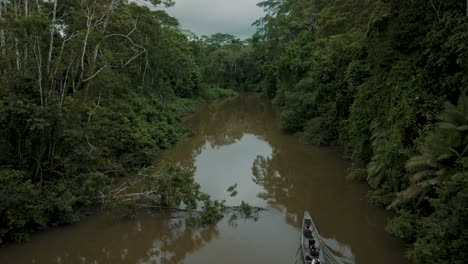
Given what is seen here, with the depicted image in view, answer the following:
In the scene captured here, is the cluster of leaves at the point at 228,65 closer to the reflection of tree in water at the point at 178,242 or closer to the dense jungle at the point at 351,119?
the dense jungle at the point at 351,119

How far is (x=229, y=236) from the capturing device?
10461 mm

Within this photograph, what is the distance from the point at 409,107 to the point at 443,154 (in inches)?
97.4

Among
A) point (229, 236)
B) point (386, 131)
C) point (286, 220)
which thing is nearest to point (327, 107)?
point (386, 131)

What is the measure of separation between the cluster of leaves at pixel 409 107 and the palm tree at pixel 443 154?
0.02m

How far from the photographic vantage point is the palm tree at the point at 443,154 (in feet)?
25.0

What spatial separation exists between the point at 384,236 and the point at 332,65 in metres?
10.4

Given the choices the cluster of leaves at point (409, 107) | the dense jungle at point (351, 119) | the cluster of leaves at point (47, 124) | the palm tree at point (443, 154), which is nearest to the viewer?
the cluster of leaves at point (409, 107)

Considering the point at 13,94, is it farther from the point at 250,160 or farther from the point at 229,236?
the point at 250,160

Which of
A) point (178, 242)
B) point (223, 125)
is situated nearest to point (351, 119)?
point (178, 242)

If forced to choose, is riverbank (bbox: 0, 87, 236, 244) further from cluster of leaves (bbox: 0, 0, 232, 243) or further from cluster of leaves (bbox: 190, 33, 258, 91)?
cluster of leaves (bbox: 190, 33, 258, 91)

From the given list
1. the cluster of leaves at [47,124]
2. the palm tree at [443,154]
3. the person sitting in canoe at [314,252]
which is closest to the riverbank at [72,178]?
the cluster of leaves at [47,124]

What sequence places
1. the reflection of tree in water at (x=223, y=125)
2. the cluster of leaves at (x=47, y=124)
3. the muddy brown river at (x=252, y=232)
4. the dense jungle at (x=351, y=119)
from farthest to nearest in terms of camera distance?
the reflection of tree in water at (x=223, y=125), the cluster of leaves at (x=47, y=124), the muddy brown river at (x=252, y=232), the dense jungle at (x=351, y=119)

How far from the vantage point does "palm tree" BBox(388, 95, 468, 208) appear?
25.0 ft

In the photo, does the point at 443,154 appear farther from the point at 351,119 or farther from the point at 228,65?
the point at 228,65
